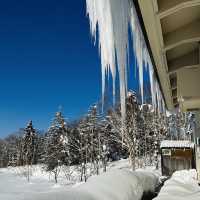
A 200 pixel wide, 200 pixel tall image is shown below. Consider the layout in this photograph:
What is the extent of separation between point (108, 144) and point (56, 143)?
6619 millimetres

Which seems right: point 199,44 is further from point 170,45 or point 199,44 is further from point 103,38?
point 103,38

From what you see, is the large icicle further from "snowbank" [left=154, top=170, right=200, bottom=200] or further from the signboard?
the signboard

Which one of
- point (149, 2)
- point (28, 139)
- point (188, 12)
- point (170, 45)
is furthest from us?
point (28, 139)

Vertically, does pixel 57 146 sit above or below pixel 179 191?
above

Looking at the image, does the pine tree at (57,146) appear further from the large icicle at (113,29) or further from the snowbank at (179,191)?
the large icicle at (113,29)

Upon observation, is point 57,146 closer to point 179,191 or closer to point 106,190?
point 179,191

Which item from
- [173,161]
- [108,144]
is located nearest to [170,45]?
[173,161]

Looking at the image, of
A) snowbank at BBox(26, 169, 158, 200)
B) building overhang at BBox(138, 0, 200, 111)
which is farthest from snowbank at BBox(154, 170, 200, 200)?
building overhang at BBox(138, 0, 200, 111)


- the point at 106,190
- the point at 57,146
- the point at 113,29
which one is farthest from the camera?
the point at 57,146

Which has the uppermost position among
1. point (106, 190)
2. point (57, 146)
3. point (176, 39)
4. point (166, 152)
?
point (176, 39)

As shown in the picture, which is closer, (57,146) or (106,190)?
(106,190)

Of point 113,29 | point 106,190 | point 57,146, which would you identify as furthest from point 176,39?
point 57,146

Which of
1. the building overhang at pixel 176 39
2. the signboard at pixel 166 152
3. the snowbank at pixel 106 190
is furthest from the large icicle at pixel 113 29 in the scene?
the signboard at pixel 166 152

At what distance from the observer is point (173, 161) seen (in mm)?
20578
